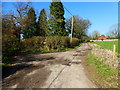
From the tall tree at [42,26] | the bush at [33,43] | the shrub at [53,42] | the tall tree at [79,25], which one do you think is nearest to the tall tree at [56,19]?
the tall tree at [42,26]

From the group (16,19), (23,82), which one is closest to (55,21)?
(16,19)

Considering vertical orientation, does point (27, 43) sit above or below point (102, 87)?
above

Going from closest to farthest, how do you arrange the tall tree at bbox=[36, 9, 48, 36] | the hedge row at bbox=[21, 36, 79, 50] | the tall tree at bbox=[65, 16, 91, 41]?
the hedge row at bbox=[21, 36, 79, 50] < the tall tree at bbox=[36, 9, 48, 36] < the tall tree at bbox=[65, 16, 91, 41]

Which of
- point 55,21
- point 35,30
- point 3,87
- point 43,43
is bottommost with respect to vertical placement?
point 3,87

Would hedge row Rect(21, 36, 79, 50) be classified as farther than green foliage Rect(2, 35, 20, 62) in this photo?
Yes

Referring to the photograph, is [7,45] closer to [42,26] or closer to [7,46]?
[7,46]

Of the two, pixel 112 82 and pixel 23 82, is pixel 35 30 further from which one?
pixel 112 82

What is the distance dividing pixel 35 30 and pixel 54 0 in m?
10.2

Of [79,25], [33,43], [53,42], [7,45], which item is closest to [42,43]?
[33,43]

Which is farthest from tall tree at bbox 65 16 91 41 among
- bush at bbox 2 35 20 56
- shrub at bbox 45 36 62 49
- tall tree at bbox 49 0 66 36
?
bush at bbox 2 35 20 56

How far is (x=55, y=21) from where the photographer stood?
20188 millimetres

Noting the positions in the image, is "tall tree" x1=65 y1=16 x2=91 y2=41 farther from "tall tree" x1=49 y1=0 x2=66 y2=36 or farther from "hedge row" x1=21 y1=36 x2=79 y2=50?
"hedge row" x1=21 y1=36 x2=79 y2=50

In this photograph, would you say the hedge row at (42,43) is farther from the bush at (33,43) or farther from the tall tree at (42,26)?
the tall tree at (42,26)

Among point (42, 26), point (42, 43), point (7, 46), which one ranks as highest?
point (42, 26)
